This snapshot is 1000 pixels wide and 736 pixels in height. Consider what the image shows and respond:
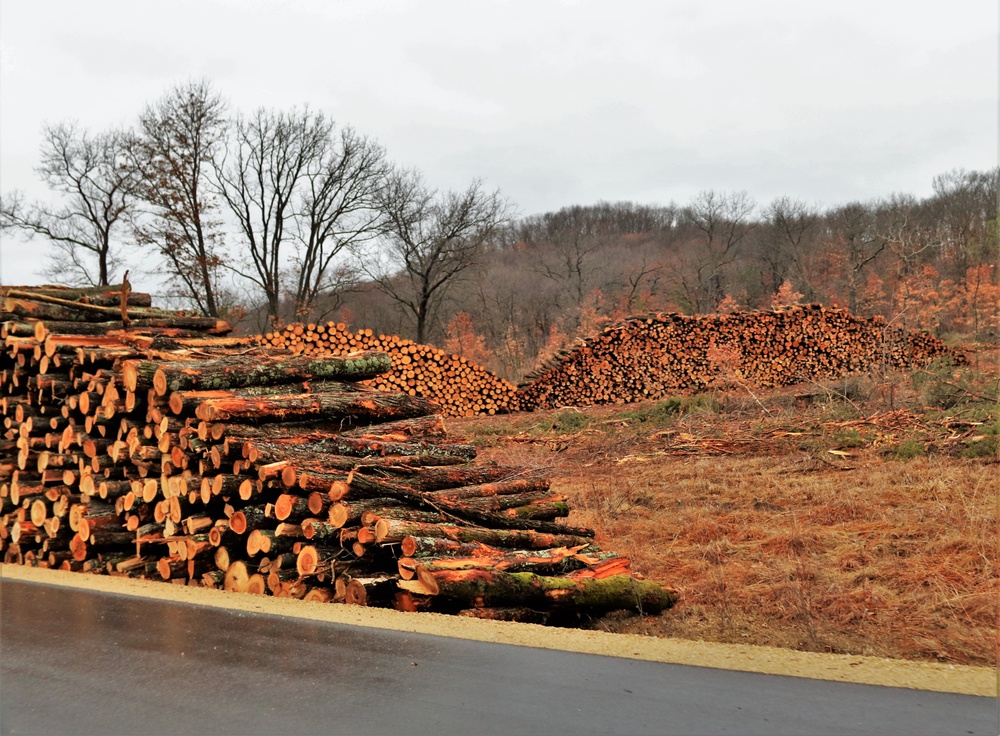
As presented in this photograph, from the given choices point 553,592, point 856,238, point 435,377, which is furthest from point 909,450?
point 856,238

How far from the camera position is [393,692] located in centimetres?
331

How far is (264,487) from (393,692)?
2.55 m

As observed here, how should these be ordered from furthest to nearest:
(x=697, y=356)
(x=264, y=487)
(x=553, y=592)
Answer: (x=697, y=356) → (x=264, y=487) → (x=553, y=592)

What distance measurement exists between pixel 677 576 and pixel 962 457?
13.7 ft

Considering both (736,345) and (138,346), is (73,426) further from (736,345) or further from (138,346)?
(736,345)

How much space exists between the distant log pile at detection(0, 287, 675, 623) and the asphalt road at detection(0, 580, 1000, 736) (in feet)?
3.08

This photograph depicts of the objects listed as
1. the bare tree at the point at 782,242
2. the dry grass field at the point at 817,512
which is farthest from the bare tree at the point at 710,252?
the dry grass field at the point at 817,512

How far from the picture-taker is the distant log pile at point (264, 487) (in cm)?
510

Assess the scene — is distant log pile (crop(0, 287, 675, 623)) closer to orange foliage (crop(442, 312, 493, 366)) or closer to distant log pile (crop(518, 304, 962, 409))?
distant log pile (crop(518, 304, 962, 409))

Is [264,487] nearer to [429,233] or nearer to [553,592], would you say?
[553,592]

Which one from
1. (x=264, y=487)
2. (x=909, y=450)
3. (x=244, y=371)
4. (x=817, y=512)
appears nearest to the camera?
(x=264, y=487)

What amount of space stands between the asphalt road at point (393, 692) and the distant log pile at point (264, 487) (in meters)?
0.94

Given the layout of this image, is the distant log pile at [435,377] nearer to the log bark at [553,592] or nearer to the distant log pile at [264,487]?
the distant log pile at [264,487]

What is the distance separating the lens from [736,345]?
19719 millimetres
